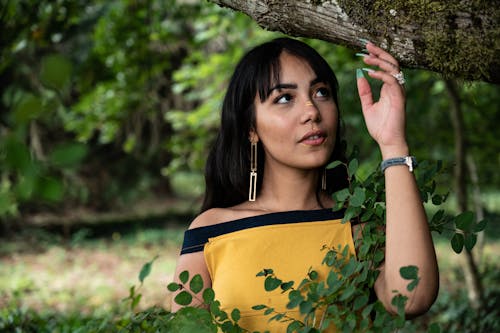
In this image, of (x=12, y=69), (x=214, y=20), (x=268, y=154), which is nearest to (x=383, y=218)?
(x=268, y=154)

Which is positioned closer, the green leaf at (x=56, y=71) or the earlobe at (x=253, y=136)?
the green leaf at (x=56, y=71)

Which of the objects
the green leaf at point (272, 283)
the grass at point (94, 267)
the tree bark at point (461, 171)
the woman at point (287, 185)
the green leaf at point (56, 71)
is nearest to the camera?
the green leaf at point (56, 71)

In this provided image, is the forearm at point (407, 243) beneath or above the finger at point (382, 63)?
beneath

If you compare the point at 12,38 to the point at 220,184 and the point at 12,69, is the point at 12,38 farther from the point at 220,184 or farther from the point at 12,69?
the point at 12,69

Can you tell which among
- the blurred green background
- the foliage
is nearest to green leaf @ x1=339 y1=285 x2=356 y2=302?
the foliage

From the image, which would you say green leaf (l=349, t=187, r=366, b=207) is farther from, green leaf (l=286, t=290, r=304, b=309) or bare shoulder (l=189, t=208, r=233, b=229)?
bare shoulder (l=189, t=208, r=233, b=229)

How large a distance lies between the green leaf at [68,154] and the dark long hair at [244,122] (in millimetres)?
1350

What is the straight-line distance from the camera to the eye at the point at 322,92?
1931mm

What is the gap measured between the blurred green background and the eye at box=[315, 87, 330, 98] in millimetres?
410

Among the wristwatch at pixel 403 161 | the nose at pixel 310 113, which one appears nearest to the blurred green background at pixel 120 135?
the wristwatch at pixel 403 161

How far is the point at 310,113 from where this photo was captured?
184 centimetres

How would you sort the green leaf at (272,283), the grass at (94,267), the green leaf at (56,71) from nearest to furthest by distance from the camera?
the green leaf at (56,71), the green leaf at (272,283), the grass at (94,267)

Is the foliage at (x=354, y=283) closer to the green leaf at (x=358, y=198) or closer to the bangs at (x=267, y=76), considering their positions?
the green leaf at (x=358, y=198)

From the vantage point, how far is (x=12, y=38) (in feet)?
10.4
